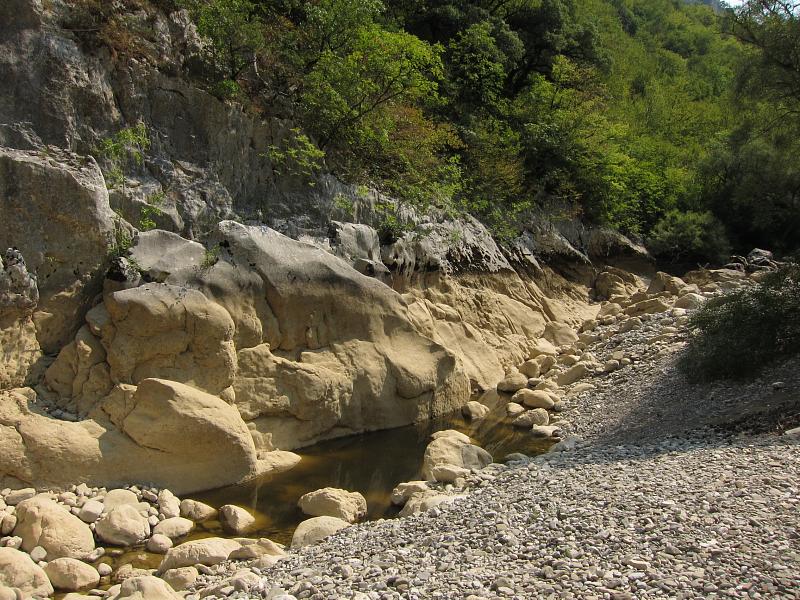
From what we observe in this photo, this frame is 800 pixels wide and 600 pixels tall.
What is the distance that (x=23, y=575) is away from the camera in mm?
6555

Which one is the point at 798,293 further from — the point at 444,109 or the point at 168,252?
the point at 444,109

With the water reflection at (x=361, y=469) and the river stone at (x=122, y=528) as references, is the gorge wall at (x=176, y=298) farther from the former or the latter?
the river stone at (x=122, y=528)

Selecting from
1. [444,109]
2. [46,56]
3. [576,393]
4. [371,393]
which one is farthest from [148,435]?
[444,109]

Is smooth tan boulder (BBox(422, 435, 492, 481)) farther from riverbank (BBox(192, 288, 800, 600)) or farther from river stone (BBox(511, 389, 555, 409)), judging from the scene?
river stone (BBox(511, 389, 555, 409))

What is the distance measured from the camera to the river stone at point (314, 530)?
7828mm

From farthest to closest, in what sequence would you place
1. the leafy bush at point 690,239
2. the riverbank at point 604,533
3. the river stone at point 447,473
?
1. the leafy bush at point 690,239
2. the river stone at point 447,473
3. the riverbank at point 604,533

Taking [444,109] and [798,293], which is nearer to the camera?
[798,293]

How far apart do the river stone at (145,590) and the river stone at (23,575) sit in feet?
2.54

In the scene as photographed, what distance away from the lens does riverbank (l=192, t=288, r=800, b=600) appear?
5438 millimetres

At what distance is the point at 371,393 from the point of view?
12.2m

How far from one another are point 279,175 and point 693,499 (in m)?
10.9

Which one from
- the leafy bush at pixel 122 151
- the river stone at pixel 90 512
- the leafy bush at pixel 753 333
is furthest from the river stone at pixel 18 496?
the leafy bush at pixel 753 333

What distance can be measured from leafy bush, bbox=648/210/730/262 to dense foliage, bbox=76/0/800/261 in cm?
7

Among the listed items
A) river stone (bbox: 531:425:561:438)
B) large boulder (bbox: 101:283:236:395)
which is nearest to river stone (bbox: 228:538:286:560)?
large boulder (bbox: 101:283:236:395)
